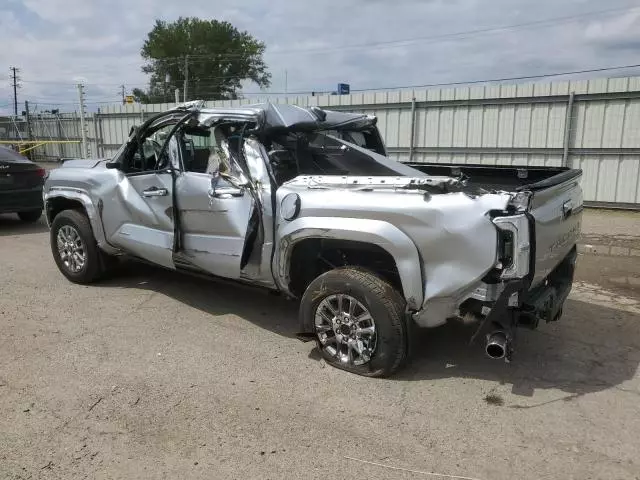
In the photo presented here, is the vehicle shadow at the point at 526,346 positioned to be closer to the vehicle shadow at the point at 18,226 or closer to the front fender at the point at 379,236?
the front fender at the point at 379,236

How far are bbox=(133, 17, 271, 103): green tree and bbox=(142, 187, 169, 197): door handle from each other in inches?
2080

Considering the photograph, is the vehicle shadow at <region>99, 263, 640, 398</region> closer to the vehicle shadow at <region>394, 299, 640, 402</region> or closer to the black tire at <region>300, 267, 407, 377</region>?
the vehicle shadow at <region>394, 299, 640, 402</region>

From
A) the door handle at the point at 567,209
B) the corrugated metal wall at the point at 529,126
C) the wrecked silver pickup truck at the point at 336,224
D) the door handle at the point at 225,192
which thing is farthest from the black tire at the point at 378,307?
the corrugated metal wall at the point at 529,126

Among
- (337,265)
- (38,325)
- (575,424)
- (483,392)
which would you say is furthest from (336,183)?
(38,325)

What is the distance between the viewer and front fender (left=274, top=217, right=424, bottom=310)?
362cm

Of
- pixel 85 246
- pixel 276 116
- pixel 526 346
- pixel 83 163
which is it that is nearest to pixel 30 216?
pixel 83 163

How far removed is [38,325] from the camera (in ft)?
Result: 16.4

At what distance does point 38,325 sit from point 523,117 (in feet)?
35.9

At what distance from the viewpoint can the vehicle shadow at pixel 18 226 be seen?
32.0ft

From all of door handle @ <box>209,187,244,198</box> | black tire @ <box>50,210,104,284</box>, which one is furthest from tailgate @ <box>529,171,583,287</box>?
black tire @ <box>50,210,104,284</box>

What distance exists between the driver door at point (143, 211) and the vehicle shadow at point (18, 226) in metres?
4.94

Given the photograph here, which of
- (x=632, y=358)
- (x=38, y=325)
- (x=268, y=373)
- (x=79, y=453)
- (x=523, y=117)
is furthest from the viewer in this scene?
(x=523, y=117)

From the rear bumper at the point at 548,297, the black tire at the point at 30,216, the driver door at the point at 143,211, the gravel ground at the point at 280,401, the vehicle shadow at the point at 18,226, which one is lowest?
the vehicle shadow at the point at 18,226

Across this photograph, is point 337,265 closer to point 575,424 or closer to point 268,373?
point 268,373
